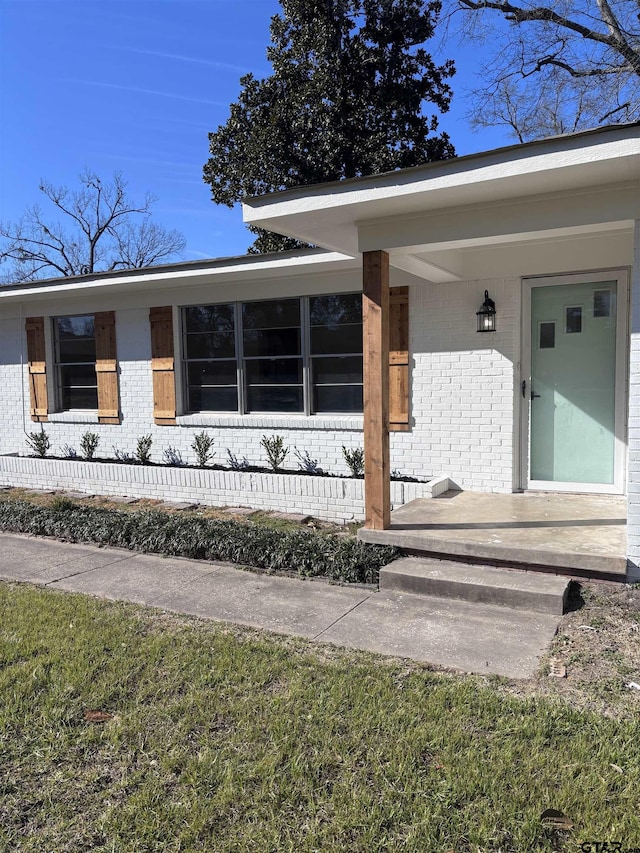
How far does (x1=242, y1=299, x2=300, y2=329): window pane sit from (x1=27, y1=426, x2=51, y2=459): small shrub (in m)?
4.02

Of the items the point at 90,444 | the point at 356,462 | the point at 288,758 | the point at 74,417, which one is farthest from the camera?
the point at 74,417

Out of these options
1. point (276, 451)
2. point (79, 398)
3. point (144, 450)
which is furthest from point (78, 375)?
point (276, 451)

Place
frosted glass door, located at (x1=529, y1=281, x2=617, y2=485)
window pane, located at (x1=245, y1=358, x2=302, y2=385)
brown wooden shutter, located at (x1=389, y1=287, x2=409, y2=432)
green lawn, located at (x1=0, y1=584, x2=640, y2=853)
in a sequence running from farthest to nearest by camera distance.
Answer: window pane, located at (x1=245, y1=358, x2=302, y2=385)
brown wooden shutter, located at (x1=389, y1=287, x2=409, y2=432)
frosted glass door, located at (x1=529, y1=281, x2=617, y2=485)
green lawn, located at (x1=0, y1=584, x2=640, y2=853)

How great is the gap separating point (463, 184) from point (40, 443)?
26.5 feet

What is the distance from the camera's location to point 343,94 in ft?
50.0

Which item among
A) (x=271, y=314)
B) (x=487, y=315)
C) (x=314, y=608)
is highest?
(x=271, y=314)

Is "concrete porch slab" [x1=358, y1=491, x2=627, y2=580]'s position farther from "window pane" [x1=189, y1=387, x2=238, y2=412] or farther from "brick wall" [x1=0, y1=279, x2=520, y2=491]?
"window pane" [x1=189, y1=387, x2=238, y2=412]

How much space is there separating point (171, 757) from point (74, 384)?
846 centimetres

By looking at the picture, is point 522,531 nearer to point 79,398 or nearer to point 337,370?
point 337,370

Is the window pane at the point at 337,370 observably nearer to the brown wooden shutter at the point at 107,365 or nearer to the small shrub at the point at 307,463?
the small shrub at the point at 307,463

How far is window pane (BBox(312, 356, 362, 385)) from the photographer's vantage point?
783 centimetres

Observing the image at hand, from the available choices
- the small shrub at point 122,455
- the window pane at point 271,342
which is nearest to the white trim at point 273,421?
the window pane at point 271,342

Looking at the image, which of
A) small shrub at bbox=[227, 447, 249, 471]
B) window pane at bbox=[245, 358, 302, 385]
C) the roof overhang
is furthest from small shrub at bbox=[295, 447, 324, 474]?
the roof overhang

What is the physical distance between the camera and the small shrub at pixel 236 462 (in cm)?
848
